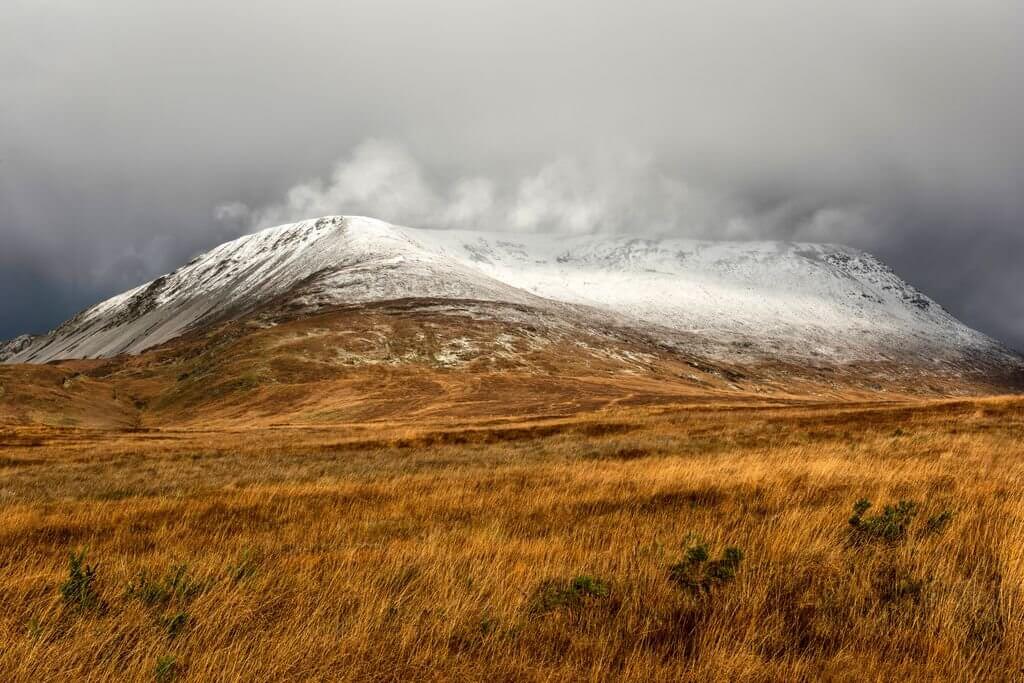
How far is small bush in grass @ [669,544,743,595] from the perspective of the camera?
438 cm

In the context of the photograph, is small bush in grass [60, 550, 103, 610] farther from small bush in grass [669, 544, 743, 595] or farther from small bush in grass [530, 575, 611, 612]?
small bush in grass [669, 544, 743, 595]

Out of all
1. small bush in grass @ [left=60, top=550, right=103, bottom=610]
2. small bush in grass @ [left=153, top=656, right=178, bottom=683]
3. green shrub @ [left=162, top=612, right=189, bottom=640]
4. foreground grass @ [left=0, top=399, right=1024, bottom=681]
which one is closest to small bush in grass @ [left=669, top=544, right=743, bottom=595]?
foreground grass @ [left=0, top=399, right=1024, bottom=681]

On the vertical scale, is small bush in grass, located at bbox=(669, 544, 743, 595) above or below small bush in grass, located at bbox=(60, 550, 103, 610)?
above

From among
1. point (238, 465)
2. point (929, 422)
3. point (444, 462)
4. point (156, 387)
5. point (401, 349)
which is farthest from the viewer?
point (401, 349)

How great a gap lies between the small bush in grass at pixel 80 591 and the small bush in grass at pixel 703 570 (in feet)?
14.2

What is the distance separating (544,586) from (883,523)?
12.2 ft

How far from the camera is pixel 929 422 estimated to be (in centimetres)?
2552

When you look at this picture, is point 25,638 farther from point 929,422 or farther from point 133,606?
point 929,422

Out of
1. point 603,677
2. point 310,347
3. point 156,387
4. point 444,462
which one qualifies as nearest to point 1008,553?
point 603,677

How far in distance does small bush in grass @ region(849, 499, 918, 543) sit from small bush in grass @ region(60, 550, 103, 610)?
260 inches

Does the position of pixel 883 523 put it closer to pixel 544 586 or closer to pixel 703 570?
Result: pixel 703 570

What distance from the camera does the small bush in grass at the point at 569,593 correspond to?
403 centimetres

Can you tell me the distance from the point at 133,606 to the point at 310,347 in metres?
105

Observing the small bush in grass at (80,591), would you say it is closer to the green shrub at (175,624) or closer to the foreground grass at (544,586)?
the foreground grass at (544,586)
